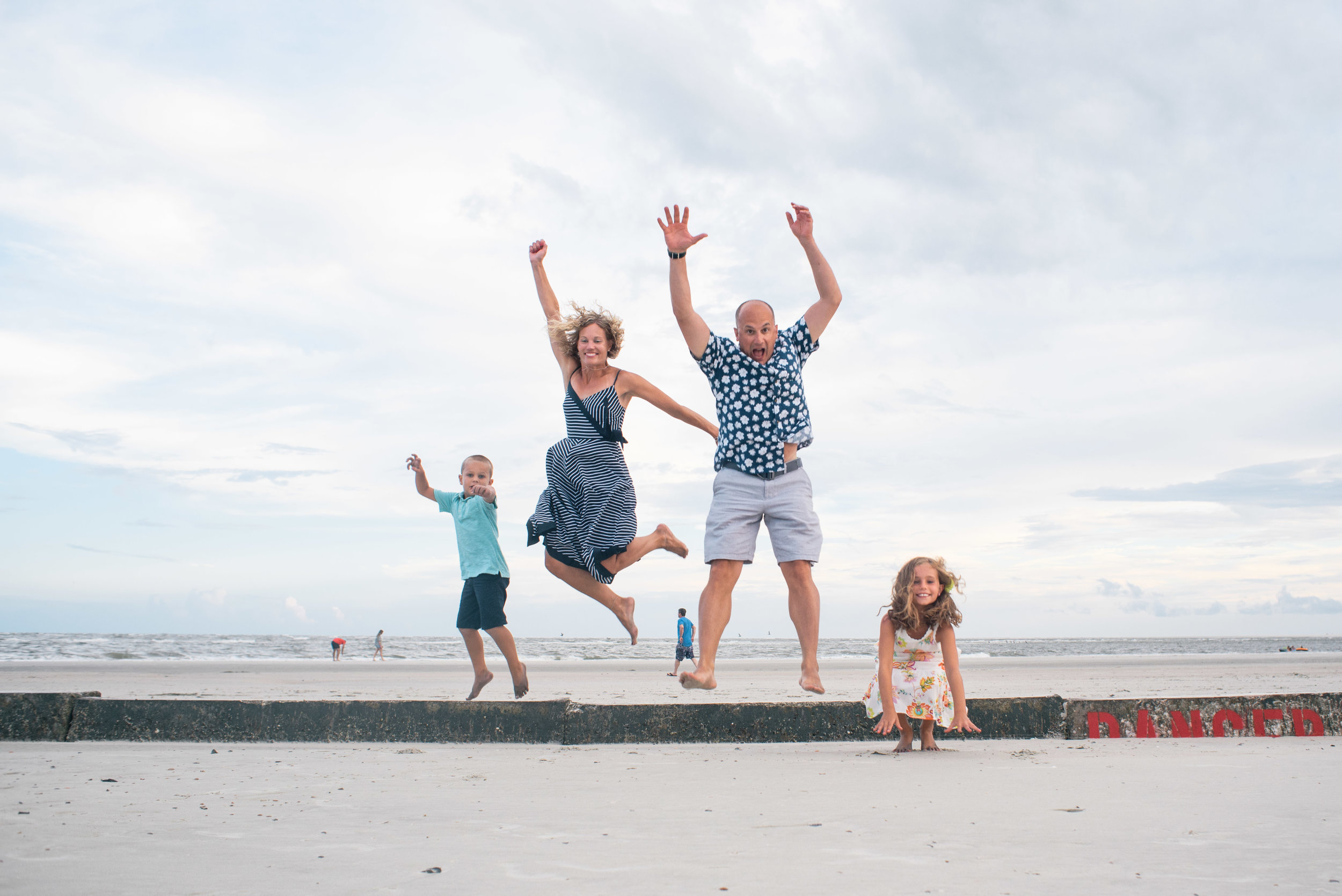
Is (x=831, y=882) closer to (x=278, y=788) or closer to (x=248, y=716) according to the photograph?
(x=278, y=788)

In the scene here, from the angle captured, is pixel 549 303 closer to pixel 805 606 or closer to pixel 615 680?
pixel 805 606

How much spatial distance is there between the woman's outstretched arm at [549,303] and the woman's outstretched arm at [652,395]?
14.7 inches

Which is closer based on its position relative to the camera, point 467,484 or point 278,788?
point 278,788

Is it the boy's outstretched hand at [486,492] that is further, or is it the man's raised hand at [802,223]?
the boy's outstretched hand at [486,492]

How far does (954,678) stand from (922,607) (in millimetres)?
374

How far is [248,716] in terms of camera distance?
191 inches

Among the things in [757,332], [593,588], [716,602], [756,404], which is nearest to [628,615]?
[593,588]

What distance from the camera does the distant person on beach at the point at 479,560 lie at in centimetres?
623

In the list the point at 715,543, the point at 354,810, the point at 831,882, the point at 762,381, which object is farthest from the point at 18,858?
the point at 762,381

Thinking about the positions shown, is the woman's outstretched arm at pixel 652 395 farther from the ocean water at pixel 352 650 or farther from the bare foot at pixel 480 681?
the ocean water at pixel 352 650

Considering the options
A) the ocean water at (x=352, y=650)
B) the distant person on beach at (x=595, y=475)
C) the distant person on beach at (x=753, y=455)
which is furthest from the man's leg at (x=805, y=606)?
the ocean water at (x=352, y=650)

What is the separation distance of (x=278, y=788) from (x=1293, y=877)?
3.13 metres

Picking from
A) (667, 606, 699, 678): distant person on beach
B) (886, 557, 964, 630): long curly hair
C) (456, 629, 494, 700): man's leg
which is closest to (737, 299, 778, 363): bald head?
(886, 557, 964, 630): long curly hair

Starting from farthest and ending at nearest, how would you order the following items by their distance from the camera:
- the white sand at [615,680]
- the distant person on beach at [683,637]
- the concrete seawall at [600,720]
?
1. the distant person on beach at [683,637]
2. the white sand at [615,680]
3. the concrete seawall at [600,720]
